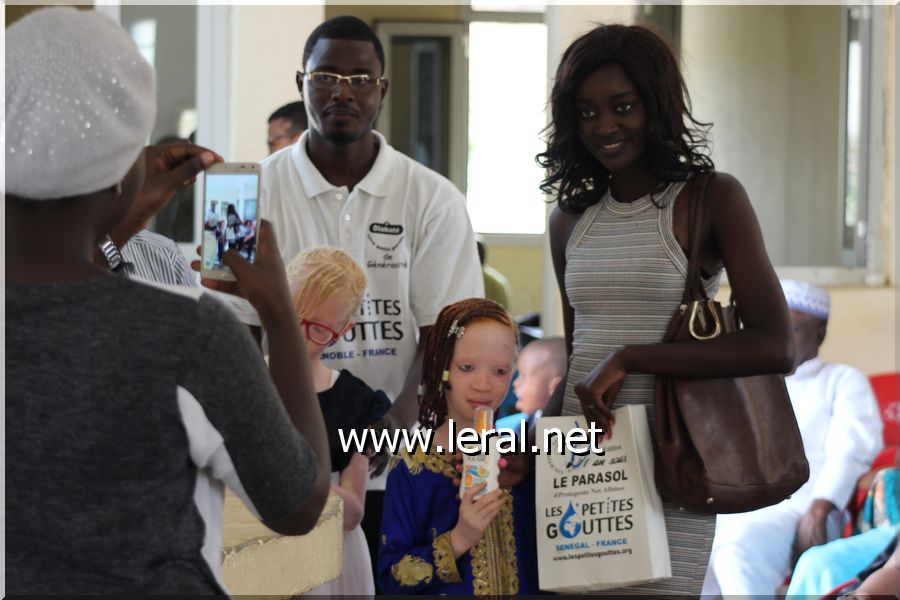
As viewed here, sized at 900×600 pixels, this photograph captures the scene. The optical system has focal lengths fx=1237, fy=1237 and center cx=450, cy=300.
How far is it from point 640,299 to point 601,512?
451 millimetres

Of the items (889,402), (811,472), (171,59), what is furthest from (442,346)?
(889,402)

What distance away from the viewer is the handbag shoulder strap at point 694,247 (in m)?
2.49

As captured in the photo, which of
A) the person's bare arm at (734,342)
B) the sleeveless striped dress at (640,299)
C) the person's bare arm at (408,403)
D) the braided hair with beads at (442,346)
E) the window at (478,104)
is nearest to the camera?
the person's bare arm at (734,342)

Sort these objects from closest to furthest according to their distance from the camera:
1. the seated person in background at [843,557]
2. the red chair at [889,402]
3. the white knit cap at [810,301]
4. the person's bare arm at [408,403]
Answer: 1. the person's bare arm at [408,403]
2. the seated person in background at [843,557]
3. the white knit cap at [810,301]
4. the red chair at [889,402]

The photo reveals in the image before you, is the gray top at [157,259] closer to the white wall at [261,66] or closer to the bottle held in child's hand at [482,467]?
the bottle held in child's hand at [482,467]

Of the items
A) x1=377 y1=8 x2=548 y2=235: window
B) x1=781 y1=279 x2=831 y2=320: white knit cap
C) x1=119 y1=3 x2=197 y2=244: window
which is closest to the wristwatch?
x1=781 y1=279 x2=831 y2=320: white knit cap

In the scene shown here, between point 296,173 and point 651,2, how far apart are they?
13.0 feet

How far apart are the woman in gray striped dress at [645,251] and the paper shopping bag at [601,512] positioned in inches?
2.2

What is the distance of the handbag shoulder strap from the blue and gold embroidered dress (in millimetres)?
604

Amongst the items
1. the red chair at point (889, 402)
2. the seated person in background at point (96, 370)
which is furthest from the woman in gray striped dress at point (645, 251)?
the red chair at point (889, 402)

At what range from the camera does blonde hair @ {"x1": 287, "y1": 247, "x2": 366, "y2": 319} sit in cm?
298

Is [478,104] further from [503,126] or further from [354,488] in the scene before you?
[354,488]

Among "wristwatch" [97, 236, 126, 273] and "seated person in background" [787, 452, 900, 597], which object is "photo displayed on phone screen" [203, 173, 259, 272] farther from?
"seated person in background" [787, 452, 900, 597]

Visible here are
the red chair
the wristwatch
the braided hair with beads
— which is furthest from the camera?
the red chair
